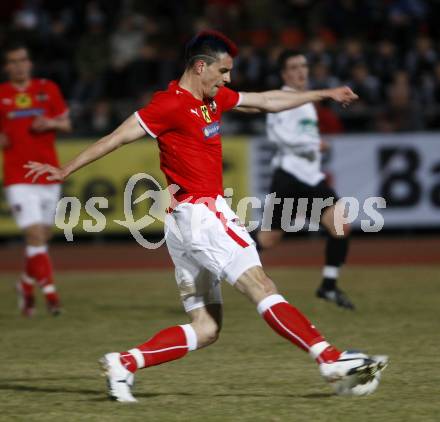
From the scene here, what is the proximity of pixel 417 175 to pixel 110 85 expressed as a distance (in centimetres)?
532

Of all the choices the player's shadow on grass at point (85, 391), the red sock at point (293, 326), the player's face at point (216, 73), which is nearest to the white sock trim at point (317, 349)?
the red sock at point (293, 326)

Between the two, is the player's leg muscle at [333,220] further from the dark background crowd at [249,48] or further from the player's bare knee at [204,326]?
the dark background crowd at [249,48]

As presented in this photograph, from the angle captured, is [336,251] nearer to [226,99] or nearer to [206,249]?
→ [226,99]

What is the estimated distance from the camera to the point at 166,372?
7586 millimetres

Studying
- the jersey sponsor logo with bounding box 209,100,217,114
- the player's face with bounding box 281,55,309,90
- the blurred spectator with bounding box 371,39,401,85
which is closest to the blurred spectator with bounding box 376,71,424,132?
the blurred spectator with bounding box 371,39,401,85

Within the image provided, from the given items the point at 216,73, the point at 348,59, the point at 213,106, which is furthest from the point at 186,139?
the point at 348,59

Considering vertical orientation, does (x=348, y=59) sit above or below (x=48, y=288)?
above

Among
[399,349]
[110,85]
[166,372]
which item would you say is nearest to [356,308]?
[399,349]

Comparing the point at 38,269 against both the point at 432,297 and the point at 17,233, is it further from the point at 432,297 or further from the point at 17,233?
the point at 17,233

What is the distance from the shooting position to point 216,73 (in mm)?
6434

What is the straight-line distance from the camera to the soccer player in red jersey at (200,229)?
20.2 feet

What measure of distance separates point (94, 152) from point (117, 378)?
129 centimetres

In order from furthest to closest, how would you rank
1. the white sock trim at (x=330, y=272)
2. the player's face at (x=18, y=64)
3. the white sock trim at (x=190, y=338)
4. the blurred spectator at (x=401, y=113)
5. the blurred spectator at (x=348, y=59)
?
the blurred spectator at (x=348, y=59) → the blurred spectator at (x=401, y=113) → the white sock trim at (x=330, y=272) → the player's face at (x=18, y=64) → the white sock trim at (x=190, y=338)

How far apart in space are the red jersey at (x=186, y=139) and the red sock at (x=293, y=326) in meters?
0.75
